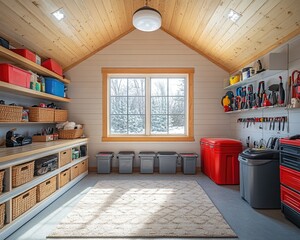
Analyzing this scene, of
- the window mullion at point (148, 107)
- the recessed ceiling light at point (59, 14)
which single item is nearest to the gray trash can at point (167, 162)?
the window mullion at point (148, 107)

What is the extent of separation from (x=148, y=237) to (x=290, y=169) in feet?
5.80

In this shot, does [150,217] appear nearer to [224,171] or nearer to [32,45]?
[224,171]

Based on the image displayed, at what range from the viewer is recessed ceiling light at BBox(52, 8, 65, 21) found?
3107mm

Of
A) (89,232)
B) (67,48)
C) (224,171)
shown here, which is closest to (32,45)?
(67,48)

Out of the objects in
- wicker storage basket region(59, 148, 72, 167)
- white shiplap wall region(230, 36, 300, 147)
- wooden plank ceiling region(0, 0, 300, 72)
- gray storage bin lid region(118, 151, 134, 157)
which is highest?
wooden plank ceiling region(0, 0, 300, 72)

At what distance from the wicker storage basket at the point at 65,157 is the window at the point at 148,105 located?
1.38 meters

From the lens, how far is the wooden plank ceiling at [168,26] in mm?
2789

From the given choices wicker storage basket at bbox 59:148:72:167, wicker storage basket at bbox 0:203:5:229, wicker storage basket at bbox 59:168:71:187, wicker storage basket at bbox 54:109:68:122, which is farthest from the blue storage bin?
wicker storage basket at bbox 0:203:5:229

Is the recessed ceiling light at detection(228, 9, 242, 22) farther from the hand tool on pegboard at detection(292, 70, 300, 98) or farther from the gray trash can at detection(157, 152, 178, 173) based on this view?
the gray trash can at detection(157, 152, 178, 173)

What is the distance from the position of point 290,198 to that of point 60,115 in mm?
4255

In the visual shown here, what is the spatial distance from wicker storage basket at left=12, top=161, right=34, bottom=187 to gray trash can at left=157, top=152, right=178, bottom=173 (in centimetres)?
273

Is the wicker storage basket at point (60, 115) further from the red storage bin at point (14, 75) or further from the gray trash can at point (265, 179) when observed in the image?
the gray trash can at point (265, 179)

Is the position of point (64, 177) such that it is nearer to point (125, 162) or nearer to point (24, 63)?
point (125, 162)

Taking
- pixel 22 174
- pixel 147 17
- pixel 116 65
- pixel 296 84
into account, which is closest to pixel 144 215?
pixel 22 174
